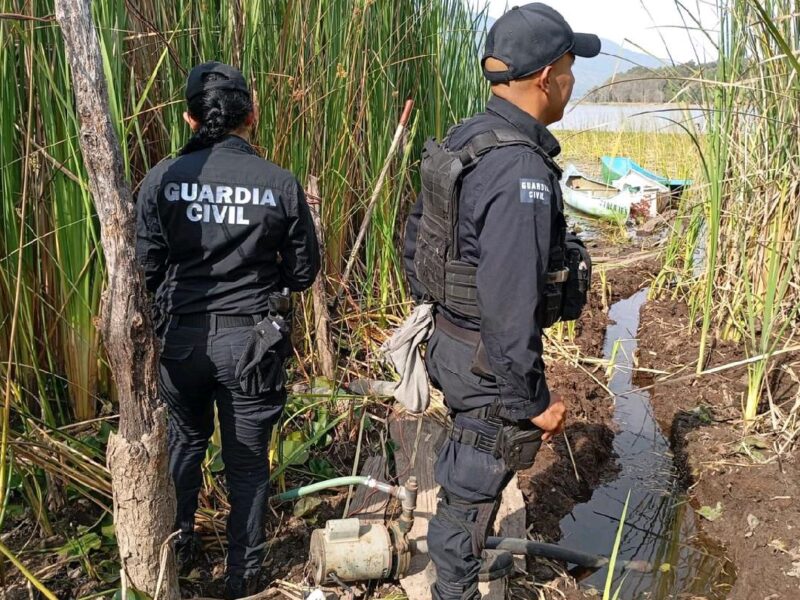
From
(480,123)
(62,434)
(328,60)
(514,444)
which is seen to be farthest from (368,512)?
(328,60)

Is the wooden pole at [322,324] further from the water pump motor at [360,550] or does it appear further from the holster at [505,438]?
the holster at [505,438]

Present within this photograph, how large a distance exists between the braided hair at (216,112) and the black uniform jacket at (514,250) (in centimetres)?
78

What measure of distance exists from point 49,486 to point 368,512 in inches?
45.4

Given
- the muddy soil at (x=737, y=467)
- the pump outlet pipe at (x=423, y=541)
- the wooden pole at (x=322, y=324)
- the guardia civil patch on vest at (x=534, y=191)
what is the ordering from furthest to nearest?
the wooden pole at (x=322, y=324)
the muddy soil at (x=737, y=467)
the pump outlet pipe at (x=423, y=541)
the guardia civil patch on vest at (x=534, y=191)

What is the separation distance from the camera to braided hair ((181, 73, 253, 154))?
6.77 ft

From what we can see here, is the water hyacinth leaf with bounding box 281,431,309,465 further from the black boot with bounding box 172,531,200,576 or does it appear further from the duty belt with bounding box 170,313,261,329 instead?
the duty belt with bounding box 170,313,261,329

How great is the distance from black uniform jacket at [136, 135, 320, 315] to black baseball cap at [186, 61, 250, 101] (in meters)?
0.16

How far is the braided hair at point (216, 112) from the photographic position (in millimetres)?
2064

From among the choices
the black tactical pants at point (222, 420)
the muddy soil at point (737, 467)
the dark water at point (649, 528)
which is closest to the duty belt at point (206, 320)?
the black tactical pants at point (222, 420)

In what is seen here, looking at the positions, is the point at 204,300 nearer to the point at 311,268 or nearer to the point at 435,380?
the point at 311,268

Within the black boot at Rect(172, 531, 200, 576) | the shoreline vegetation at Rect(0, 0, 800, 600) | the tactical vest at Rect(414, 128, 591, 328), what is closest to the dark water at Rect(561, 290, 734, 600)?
the shoreline vegetation at Rect(0, 0, 800, 600)

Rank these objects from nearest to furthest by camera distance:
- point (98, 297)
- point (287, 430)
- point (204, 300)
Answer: point (204, 300)
point (98, 297)
point (287, 430)

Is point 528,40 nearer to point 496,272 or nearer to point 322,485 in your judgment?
point 496,272

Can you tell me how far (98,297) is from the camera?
8.17 ft
